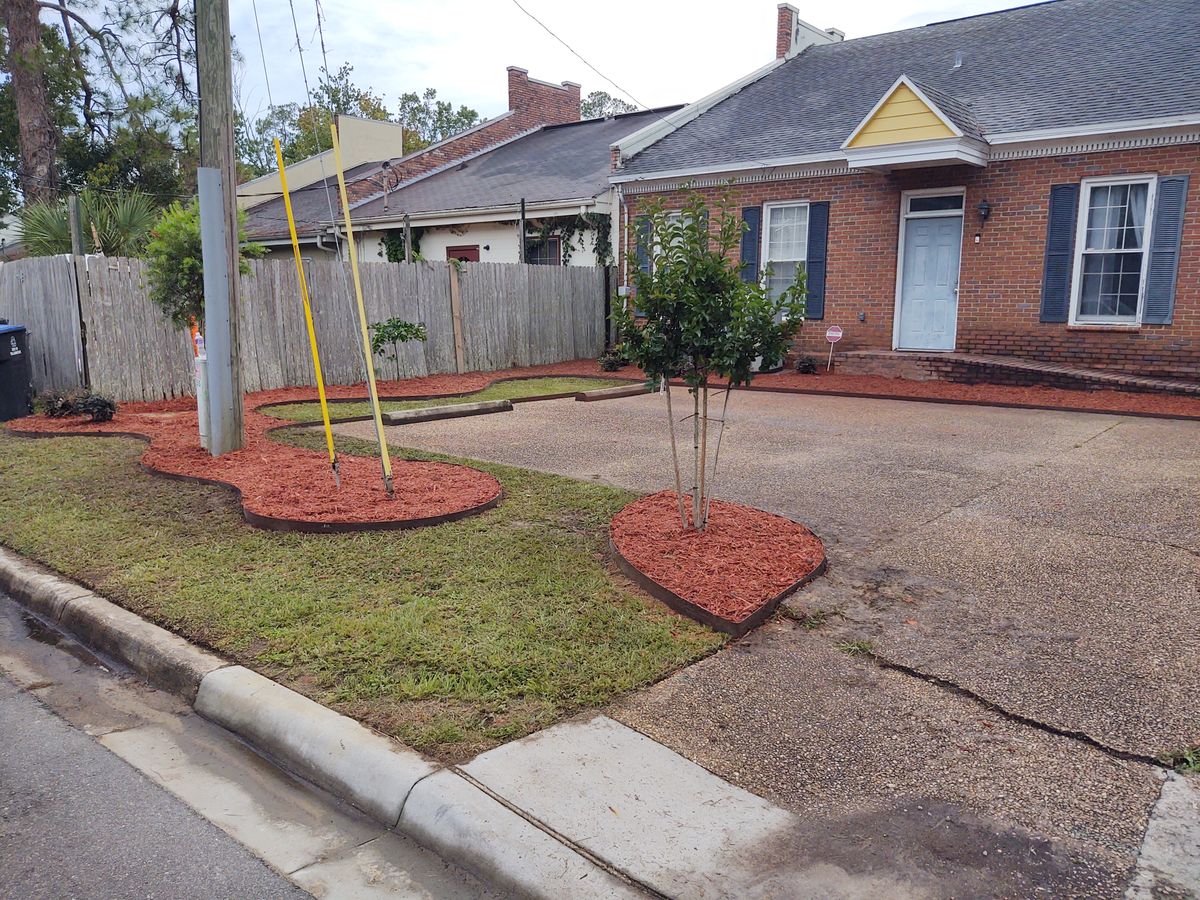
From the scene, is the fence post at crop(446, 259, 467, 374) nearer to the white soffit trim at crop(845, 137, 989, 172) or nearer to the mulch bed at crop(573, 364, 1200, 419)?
the mulch bed at crop(573, 364, 1200, 419)

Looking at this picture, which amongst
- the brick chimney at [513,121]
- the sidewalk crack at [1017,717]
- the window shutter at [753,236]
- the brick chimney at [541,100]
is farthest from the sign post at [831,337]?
the brick chimney at [541,100]

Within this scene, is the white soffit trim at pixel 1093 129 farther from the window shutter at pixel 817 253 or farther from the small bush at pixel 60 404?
the small bush at pixel 60 404

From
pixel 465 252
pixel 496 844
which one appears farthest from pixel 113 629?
pixel 465 252

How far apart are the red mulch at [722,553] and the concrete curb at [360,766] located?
68.9 inches

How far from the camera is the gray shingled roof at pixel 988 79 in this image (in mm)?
13195

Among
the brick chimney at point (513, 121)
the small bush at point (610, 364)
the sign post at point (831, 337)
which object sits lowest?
the small bush at point (610, 364)

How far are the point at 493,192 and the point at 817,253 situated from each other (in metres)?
8.91

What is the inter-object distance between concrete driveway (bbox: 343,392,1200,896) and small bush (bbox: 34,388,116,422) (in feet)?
18.4

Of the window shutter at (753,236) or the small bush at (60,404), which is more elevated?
the window shutter at (753,236)

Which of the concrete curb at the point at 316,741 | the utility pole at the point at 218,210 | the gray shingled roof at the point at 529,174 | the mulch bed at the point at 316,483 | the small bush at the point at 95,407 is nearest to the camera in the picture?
the concrete curb at the point at 316,741

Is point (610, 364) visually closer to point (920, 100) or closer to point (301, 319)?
point (301, 319)

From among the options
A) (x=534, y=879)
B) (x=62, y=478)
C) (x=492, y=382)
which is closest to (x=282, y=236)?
(x=492, y=382)

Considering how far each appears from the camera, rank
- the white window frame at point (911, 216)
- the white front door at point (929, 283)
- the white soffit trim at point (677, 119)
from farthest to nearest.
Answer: the white soffit trim at point (677, 119) → the white front door at point (929, 283) → the white window frame at point (911, 216)

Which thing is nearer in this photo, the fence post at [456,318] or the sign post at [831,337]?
the sign post at [831,337]
